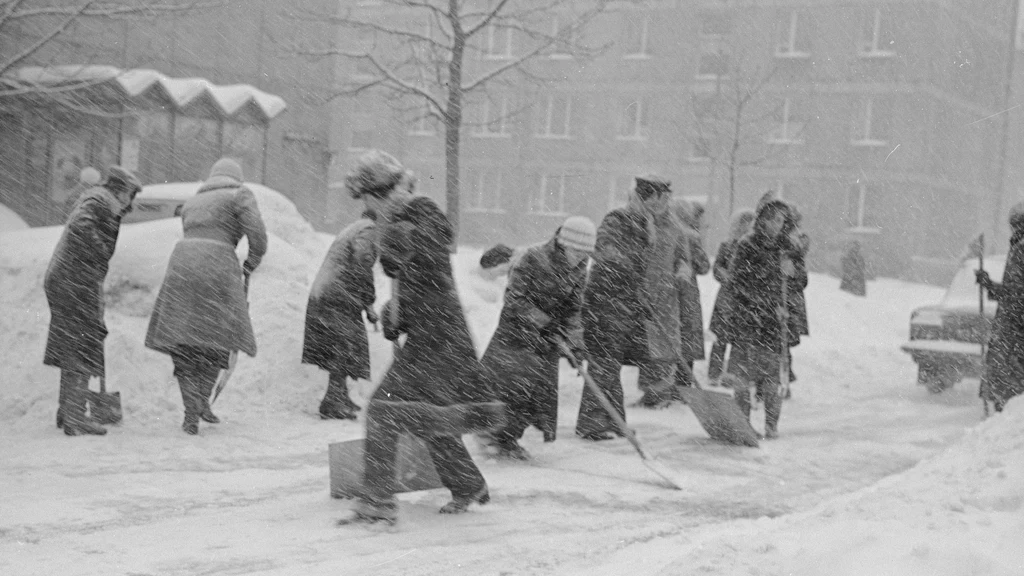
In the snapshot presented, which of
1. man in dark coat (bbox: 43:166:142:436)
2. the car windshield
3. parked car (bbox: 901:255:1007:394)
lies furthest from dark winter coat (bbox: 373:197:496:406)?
the car windshield

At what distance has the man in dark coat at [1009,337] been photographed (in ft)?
30.5

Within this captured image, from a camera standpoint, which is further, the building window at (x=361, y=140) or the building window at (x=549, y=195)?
the building window at (x=361, y=140)

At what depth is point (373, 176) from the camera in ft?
19.3

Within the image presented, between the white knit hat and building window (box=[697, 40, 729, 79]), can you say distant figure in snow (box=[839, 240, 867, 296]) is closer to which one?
building window (box=[697, 40, 729, 79])

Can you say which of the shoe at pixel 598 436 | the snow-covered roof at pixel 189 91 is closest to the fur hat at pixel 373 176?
the shoe at pixel 598 436

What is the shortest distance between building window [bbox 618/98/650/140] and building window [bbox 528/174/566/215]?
112 inches

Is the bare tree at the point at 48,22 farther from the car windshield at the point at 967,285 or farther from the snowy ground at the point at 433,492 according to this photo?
the car windshield at the point at 967,285

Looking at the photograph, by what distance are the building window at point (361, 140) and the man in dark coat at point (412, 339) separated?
42024 mm

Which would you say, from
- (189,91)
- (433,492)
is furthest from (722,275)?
(189,91)

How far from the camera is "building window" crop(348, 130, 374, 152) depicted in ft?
156

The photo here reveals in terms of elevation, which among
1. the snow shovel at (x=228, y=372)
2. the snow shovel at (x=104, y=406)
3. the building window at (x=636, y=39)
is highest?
the building window at (x=636, y=39)

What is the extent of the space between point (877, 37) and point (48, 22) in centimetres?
2552

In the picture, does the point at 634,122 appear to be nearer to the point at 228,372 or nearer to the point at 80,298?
the point at 228,372

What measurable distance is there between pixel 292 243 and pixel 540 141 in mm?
31754
